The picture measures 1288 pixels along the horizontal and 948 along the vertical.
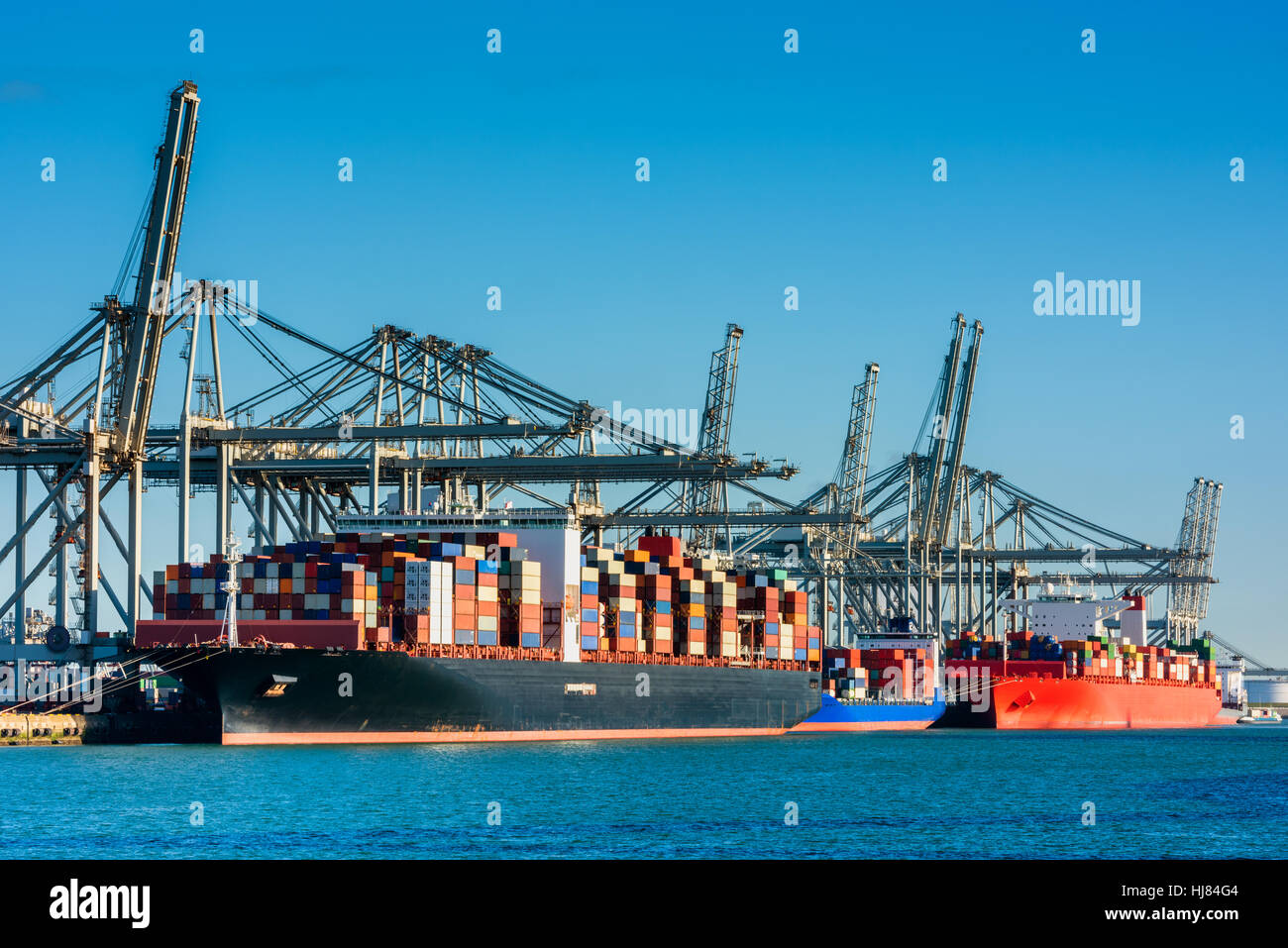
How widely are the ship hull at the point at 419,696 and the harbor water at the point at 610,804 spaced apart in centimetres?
110

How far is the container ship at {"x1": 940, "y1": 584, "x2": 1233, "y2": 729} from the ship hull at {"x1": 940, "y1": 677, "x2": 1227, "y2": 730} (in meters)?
0.05

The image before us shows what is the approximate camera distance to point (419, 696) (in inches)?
1919

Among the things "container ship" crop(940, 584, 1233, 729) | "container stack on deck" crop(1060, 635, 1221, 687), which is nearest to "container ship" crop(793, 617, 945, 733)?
"container ship" crop(940, 584, 1233, 729)

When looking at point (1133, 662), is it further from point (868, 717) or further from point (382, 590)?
point (382, 590)

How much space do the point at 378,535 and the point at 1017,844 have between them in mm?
31872

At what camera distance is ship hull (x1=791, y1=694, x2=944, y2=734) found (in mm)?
74375

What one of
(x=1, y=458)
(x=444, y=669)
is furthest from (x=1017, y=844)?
(x=1, y=458)

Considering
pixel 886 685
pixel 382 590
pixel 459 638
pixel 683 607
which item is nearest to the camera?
pixel 382 590

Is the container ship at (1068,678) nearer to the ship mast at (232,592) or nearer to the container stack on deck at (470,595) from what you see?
the container stack on deck at (470,595)

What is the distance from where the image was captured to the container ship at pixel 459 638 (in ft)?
155

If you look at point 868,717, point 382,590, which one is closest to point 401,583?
point 382,590

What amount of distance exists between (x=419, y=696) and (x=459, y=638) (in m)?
Result: 2.93

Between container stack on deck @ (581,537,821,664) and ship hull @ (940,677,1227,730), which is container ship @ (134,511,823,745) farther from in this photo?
ship hull @ (940,677,1227,730)
